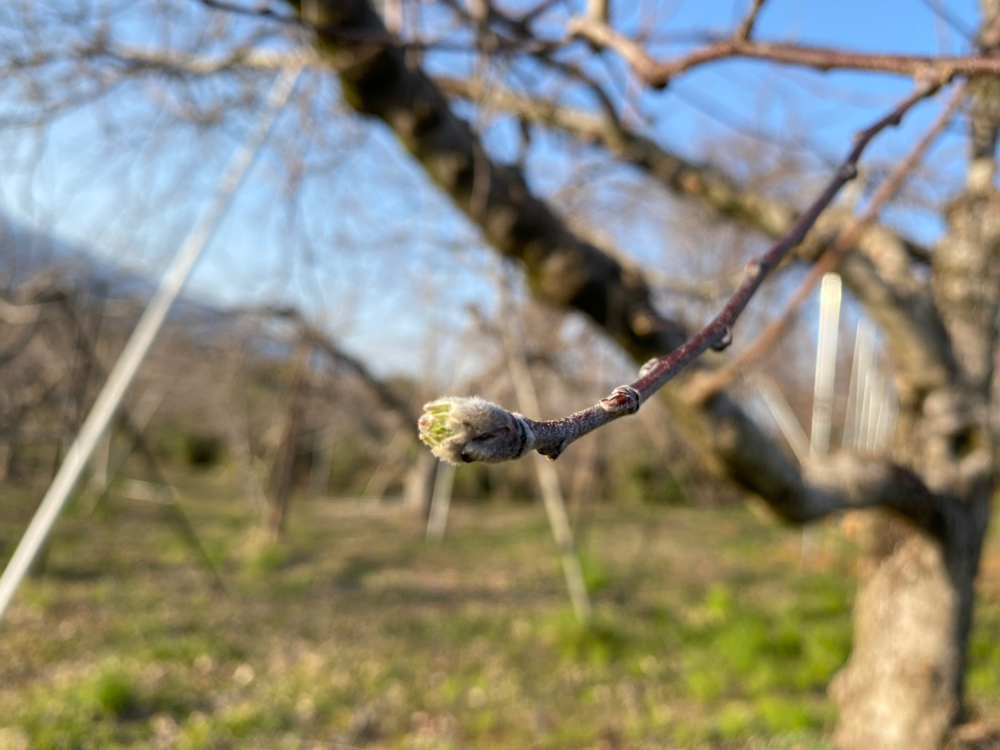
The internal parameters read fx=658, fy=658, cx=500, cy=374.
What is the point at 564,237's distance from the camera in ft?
7.30

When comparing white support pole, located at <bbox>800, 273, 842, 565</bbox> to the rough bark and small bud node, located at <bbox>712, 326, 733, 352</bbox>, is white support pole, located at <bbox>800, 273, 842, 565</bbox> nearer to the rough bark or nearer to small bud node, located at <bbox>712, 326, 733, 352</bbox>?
the rough bark

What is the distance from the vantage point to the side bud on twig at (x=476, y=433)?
0.36m

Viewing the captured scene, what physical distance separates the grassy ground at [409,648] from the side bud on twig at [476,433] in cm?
273

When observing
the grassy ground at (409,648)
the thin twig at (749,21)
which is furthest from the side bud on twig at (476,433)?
the grassy ground at (409,648)

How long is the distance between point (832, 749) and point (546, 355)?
3868 millimetres

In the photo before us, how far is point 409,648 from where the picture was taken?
153 inches

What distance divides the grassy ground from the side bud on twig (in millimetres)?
2728

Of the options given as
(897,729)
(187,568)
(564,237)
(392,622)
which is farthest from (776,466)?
(187,568)

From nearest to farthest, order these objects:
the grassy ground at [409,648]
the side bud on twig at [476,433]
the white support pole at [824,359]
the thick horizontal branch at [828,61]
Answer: the side bud on twig at [476,433] → the thick horizontal branch at [828,61] → the grassy ground at [409,648] → the white support pole at [824,359]

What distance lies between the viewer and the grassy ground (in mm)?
2789

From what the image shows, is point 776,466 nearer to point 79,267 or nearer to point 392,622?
point 392,622

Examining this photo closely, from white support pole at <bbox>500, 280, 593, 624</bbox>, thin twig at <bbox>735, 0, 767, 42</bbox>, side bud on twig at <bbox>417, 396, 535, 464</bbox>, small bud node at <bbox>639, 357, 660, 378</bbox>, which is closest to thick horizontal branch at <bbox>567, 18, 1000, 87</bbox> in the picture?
thin twig at <bbox>735, 0, 767, 42</bbox>

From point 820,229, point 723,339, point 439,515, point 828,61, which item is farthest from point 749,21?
point 439,515

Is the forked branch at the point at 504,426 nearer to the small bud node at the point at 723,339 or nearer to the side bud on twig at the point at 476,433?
the side bud on twig at the point at 476,433
